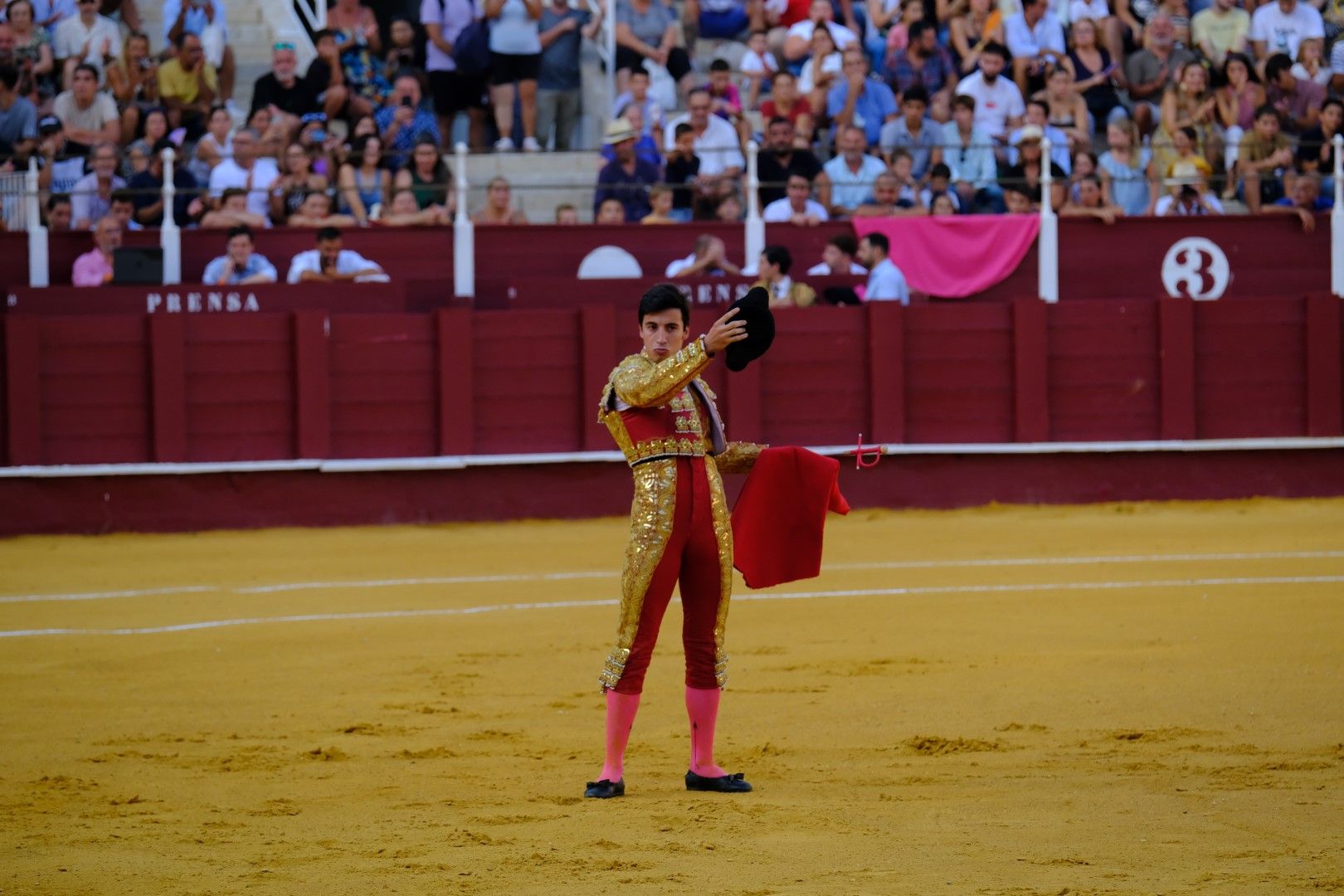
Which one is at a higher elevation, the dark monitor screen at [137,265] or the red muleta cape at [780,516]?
the dark monitor screen at [137,265]

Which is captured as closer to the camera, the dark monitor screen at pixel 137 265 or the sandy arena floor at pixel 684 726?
the sandy arena floor at pixel 684 726

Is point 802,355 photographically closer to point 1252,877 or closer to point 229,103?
point 229,103

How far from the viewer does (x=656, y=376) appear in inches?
178

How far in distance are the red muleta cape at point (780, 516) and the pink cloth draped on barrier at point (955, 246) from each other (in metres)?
7.13

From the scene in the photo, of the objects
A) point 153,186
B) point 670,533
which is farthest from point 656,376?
point 153,186

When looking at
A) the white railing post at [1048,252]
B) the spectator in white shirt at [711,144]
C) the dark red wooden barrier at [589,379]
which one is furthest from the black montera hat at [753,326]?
the white railing post at [1048,252]

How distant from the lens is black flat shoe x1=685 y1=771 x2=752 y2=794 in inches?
188

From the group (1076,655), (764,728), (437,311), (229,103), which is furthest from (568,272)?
(764,728)

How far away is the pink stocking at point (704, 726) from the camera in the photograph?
4.81 metres

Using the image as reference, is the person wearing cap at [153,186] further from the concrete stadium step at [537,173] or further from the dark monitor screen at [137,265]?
the concrete stadium step at [537,173]

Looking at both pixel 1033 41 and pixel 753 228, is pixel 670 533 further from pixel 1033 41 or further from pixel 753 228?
pixel 1033 41

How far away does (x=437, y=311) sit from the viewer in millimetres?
11734

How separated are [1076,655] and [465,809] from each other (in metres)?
A: 2.92

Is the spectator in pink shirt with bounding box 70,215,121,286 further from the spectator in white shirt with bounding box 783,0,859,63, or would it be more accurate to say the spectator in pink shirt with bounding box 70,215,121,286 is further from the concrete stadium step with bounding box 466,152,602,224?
the spectator in white shirt with bounding box 783,0,859,63
